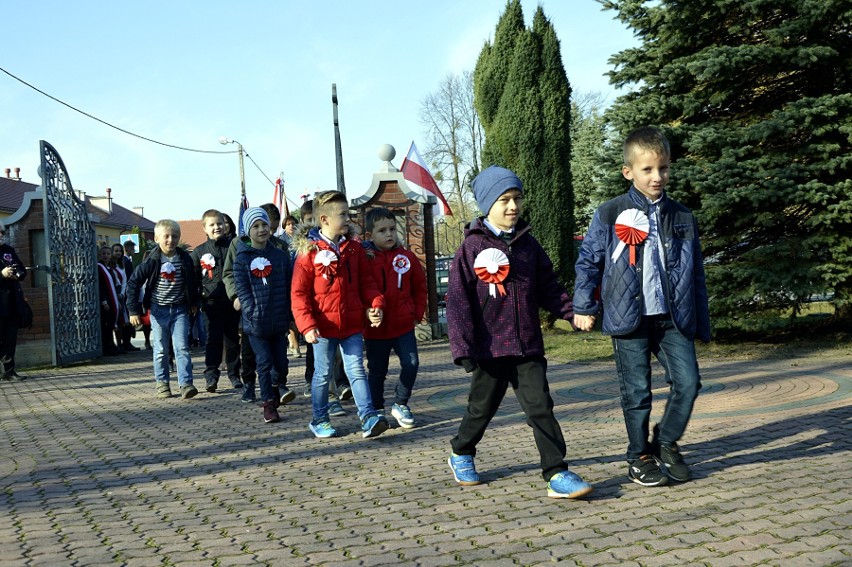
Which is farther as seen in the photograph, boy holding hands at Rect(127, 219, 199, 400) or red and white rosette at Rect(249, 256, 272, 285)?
boy holding hands at Rect(127, 219, 199, 400)

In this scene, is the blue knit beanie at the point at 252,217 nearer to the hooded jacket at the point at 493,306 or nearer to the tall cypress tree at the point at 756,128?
the hooded jacket at the point at 493,306

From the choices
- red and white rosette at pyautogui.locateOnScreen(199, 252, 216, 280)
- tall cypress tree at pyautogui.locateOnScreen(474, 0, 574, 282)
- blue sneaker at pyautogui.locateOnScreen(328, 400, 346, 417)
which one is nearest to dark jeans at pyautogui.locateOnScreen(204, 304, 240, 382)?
red and white rosette at pyautogui.locateOnScreen(199, 252, 216, 280)

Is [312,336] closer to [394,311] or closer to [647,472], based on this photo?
[394,311]

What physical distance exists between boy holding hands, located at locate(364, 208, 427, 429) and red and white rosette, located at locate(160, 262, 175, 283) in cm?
302

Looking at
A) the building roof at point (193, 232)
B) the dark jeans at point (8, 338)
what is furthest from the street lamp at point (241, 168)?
the building roof at point (193, 232)

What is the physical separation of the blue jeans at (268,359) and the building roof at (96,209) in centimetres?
3846

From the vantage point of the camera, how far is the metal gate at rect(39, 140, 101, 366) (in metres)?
13.6

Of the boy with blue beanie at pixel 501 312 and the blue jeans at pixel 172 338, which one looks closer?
the boy with blue beanie at pixel 501 312

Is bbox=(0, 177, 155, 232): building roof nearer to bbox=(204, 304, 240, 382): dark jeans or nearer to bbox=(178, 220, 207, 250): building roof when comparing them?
bbox=(178, 220, 207, 250): building roof

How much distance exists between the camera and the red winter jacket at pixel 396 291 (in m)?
6.94

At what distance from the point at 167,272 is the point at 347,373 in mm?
3746

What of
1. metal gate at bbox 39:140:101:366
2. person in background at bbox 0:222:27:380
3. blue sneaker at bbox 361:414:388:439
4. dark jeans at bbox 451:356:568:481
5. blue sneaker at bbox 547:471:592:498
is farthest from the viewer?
metal gate at bbox 39:140:101:366

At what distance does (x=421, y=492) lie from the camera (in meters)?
4.66

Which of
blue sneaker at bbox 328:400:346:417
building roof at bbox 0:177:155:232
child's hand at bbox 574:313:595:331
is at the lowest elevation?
blue sneaker at bbox 328:400:346:417
